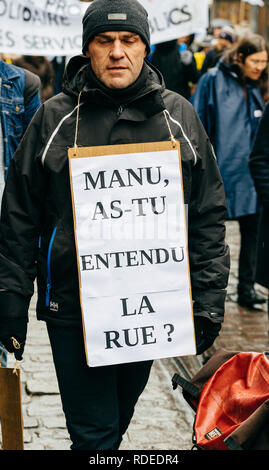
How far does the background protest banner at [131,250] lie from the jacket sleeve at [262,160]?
6.31 feet

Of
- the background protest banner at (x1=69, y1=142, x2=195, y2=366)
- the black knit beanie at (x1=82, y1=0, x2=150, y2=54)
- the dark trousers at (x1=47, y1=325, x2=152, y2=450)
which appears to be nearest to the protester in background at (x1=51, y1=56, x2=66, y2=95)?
the black knit beanie at (x1=82, y1=0, x2=150, y2=54)

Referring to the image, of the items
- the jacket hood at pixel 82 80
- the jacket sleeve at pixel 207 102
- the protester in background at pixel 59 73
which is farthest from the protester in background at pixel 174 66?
the jacket hood at pixel 82 80

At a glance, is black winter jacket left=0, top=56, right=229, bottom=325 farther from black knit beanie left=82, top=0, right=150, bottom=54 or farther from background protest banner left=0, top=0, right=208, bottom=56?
background protest banner left=0, top=0, right=208, bottom=56

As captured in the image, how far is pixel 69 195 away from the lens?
3.05m

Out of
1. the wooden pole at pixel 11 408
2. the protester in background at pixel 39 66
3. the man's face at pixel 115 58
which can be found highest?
the man's face at pixel 115 58

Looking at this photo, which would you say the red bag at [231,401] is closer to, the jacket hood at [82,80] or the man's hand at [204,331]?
the man's hand at [204,331]

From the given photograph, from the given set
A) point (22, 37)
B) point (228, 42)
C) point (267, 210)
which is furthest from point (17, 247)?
point (228, 42)

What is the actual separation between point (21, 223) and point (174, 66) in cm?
551

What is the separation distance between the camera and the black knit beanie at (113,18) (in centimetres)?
300

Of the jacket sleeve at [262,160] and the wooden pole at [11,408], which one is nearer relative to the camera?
the wooden pole at [11,408]

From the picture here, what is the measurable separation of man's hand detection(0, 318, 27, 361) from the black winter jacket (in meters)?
0.03

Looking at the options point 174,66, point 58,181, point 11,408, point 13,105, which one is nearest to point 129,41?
point 58,181

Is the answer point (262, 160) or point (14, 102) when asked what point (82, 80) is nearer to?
point (14, 102)

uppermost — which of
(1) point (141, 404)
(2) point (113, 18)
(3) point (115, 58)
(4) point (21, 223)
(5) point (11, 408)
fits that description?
(2) point (113, 18)
